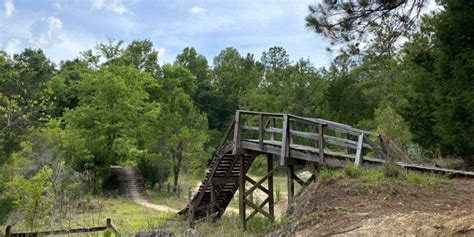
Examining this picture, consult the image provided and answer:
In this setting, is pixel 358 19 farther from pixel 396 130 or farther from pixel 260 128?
pixel 396 130

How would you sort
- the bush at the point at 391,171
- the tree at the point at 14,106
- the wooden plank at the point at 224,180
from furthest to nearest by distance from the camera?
the wooden plank at the point at 224,180
the tree at the point at 14,106
the bush at the point at 391,171

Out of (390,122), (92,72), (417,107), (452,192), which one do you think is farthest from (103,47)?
(452,192)

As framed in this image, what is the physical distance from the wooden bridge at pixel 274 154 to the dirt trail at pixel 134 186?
10155mm

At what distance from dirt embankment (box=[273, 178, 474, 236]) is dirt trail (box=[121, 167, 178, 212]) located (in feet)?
64.2

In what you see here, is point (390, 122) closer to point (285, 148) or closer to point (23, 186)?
point (285, 148)

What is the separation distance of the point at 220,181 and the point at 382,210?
1045 cm

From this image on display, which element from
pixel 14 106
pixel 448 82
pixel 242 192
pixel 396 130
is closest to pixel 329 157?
pixel 242 192

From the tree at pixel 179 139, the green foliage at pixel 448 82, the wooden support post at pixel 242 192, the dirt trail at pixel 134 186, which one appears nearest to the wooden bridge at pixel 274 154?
the wooden support post at pixel 242 192

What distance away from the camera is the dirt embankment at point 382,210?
582 cm

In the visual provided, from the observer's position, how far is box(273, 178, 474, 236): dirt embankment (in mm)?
5816

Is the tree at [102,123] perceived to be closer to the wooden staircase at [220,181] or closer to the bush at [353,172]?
the wooden staircase at [220,181]

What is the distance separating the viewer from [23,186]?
45.6ft

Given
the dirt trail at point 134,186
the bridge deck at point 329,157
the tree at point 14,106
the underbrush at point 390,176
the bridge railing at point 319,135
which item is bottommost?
the dirt trail at point 134,186

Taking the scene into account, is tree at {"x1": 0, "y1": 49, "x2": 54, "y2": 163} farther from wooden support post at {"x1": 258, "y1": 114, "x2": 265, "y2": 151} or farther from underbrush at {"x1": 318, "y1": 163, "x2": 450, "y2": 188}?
underbrush at {"x1": 318, "y1": 163, "x2": 450, "y2": 188}
